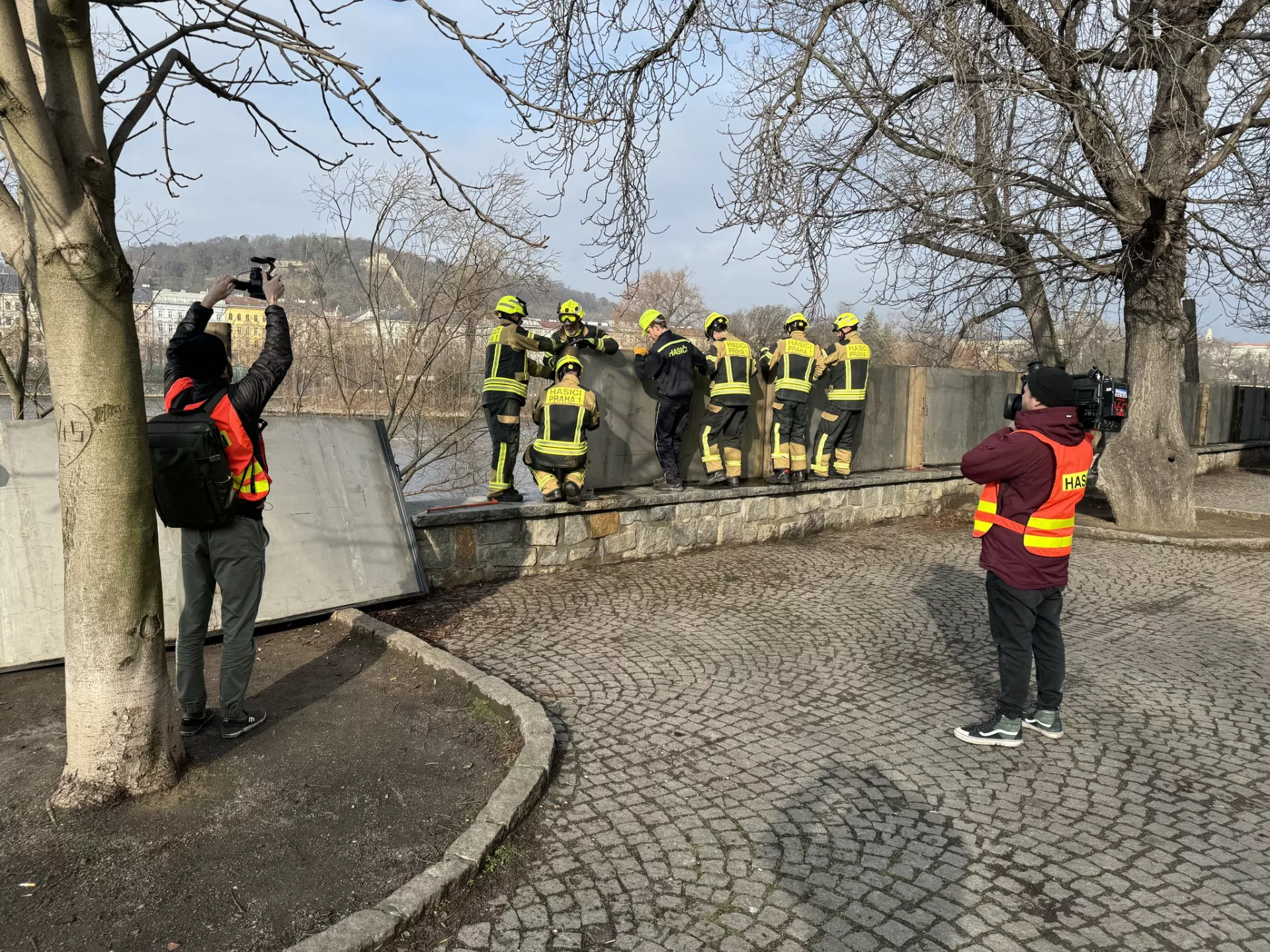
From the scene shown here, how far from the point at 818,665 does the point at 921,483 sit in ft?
21.8

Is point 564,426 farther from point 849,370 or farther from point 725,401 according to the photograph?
point 849,370

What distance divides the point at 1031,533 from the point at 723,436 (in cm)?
521

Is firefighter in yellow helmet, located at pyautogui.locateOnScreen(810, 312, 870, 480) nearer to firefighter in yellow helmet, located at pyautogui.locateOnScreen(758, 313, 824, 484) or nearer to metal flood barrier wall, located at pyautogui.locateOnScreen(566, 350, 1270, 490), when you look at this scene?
metal flood barrier wall, located at pyautogui.locateOnScreen(566, 350, 1270, 490)

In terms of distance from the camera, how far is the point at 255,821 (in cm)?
332

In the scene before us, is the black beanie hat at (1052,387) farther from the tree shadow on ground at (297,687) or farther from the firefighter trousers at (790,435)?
the firefighter trousers at (790,435)

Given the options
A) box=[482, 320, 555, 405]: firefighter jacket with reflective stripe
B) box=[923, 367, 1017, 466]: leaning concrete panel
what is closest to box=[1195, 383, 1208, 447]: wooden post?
box=[923, 367, 1017, 466]: leaning concrete panel

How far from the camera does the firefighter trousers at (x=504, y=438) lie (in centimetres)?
771

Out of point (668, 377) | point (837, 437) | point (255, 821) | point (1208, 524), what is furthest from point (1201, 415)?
point (255, 821)

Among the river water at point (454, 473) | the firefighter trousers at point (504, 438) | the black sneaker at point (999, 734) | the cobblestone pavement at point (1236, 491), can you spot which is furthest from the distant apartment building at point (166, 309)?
the cobblestone pavement at point (1236, 491)

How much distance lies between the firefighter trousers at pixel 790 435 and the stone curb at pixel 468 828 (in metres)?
5.55

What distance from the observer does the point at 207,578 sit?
4.04 meters

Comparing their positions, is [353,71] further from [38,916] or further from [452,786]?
[38,916]

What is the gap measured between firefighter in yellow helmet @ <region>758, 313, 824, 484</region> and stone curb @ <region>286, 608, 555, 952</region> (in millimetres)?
5565

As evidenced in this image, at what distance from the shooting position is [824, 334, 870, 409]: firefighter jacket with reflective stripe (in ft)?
33.6
